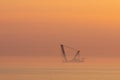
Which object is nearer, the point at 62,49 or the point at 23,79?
the point at 23,79

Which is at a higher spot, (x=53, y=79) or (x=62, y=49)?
(x=62, y=49)

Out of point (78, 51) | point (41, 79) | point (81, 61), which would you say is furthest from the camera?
point (78, 51)

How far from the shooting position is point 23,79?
136 feet

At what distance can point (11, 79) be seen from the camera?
135 feet

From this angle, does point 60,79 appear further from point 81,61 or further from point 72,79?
point 81,61

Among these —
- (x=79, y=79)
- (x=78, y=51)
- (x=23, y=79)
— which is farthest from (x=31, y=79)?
(x=78, y=51)

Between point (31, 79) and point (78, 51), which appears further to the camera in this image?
point (78, 51)

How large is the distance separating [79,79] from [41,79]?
115 inches

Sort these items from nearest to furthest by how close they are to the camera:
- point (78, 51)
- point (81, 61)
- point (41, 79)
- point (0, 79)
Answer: point (0, 79) → point (41, 79) → point (81, 61) → point (78, 51)

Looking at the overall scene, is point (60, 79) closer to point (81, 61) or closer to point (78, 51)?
point (81, 61)

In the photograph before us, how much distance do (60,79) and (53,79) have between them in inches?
20.3

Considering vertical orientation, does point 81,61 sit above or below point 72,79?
above

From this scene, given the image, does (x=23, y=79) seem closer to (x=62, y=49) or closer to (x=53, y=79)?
(x=53, y=79)

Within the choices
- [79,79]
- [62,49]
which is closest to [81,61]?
[62,49]
